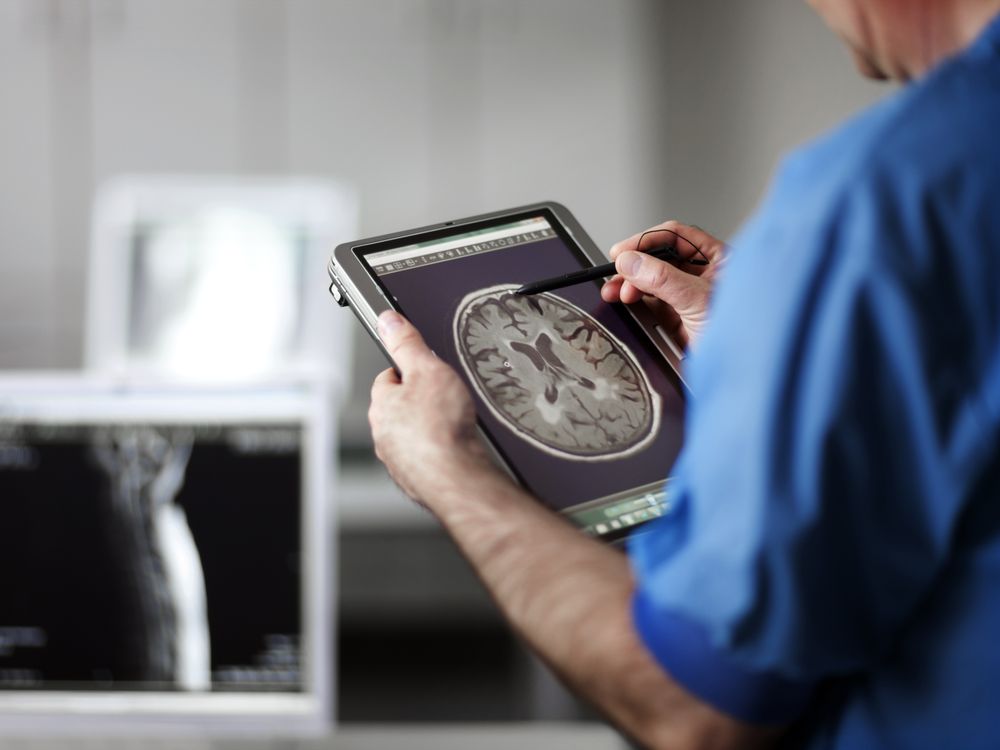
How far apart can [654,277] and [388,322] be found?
22cm

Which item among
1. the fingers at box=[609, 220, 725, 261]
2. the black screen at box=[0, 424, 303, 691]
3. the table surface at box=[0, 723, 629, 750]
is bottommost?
the table surface at box=[0, 723, 629, 750]

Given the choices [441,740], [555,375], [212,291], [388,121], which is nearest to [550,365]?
[555,375]

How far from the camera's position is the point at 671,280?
922 millimetres

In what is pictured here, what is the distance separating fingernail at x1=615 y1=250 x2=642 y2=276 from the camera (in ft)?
3.01

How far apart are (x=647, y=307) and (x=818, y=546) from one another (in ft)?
1.41

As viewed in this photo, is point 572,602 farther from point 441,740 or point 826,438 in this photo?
point 441,740

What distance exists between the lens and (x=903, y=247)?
0.54m

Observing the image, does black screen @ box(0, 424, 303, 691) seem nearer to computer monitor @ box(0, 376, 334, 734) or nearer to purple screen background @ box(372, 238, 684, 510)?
computer monitor @ box(0, 376, 334, 734)

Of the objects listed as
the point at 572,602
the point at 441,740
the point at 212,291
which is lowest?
the point at 441,740

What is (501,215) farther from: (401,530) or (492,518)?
(401,530)

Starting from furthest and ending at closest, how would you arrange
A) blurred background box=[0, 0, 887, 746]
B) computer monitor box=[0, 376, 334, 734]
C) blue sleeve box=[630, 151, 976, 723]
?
blurred background box=[0, 0, 887, 746]
computer monitor box=[0, 376, 334, 734]
blue sleeve box=[630, 151, 976, 723]

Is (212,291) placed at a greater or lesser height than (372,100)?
lesser

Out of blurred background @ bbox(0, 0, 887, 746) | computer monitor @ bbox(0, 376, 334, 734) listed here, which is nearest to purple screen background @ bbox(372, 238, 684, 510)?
computer monitor @ bbox(0, 376, 334, 734)

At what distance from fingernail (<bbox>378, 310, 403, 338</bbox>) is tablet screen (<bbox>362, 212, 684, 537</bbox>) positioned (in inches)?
1.2
